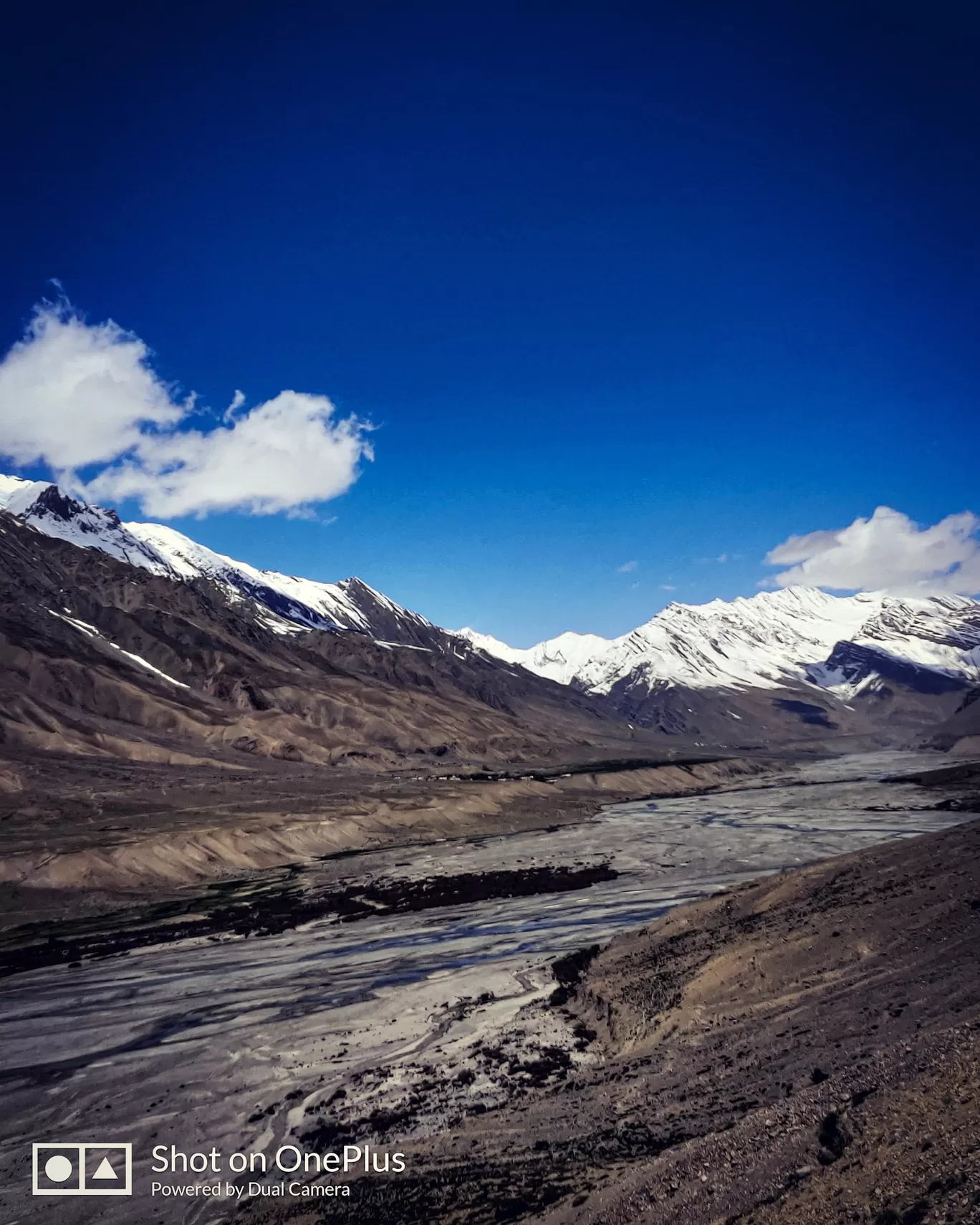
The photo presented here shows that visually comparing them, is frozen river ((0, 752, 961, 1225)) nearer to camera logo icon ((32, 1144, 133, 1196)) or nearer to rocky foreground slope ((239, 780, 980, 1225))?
camera logo icon ((32, 1144, 133, 1196))

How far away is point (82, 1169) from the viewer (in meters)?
22.4

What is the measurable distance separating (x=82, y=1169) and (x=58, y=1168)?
91 cm

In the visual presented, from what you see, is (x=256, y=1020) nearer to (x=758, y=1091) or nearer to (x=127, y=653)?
(x=758, y=1091)

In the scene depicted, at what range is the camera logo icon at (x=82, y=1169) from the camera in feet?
70.1

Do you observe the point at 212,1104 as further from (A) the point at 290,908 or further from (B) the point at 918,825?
(B) the point at 918,825

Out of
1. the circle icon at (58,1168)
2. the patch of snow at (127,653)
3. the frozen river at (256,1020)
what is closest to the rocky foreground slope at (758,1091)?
the frozen river at (256,1020)

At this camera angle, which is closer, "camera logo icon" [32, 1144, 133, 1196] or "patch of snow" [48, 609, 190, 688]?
"camera logo icon" [32, 1144, 133, 1196]

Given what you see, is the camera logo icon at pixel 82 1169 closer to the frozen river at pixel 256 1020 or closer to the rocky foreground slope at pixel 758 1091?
the frozen river at pixel 256 1020

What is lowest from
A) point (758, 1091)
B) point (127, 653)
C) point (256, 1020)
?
point (256, 1020)

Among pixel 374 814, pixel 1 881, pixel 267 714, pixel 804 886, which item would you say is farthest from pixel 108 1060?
pixel 267 714

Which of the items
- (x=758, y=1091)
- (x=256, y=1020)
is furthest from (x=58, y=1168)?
(x=758, y=1091)

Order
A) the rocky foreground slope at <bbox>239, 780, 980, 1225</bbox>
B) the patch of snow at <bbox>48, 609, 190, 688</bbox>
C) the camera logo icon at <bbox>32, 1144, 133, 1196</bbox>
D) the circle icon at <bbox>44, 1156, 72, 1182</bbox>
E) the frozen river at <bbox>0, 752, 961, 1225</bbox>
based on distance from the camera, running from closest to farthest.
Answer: the rocky foreground slope at <bbox>239, 780, 980, 1225</bbox> < the camera logo icon at <bbox>32, 1144, 133, 1196</bbox> < the circle icon at <bbox>44, 1156, 72, 1182</bbox> < the frozen river at <bbox>0, 752, 961, 1225</bbox> < the patch of snow at <bbox>48, 609, 190, 688</bbox>

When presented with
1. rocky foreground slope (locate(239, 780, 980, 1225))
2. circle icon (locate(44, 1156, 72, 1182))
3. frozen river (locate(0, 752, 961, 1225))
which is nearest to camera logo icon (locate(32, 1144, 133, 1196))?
circle icon (locate(44, 1156, 72, 1182))

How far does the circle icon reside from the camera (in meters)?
22.1
